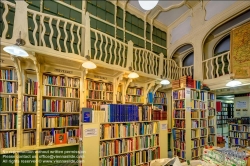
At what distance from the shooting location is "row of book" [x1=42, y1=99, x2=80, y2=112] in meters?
3.29

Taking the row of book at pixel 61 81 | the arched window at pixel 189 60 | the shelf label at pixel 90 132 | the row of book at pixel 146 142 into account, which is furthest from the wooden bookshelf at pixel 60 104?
the arched window at pixel 189 60

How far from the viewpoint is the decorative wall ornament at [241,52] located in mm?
3696

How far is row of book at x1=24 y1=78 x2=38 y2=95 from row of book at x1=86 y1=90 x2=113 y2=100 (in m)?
1.17

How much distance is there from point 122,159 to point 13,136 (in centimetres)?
220

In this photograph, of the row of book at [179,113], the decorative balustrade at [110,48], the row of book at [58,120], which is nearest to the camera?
the row of book at [58,120]

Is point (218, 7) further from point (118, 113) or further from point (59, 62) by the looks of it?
point (59, 62)

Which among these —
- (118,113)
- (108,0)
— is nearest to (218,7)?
(108,0)

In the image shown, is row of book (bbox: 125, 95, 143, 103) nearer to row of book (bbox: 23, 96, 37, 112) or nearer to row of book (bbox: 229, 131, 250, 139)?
row of book (bbox: 23, 96, 37, 112)

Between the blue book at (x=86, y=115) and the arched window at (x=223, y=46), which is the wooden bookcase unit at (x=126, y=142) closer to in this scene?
the blue book at (x=86, y=115)

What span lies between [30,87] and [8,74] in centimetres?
46

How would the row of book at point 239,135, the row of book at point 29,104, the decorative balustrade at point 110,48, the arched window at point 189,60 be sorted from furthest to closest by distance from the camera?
the arched window at point 189,60, the row of book at point 239,135, the decorative balustrade at point 110,48, the row of book at point 29,104

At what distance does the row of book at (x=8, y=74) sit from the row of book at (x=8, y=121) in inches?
28.5

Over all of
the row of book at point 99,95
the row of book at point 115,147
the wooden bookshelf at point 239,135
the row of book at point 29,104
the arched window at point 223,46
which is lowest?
the wooden bookshelf at point 239,135

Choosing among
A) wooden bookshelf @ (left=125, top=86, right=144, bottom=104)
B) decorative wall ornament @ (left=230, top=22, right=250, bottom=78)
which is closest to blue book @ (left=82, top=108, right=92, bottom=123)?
wooden bookshelf @ (left=125, top=86, right=144, bottom=104)
